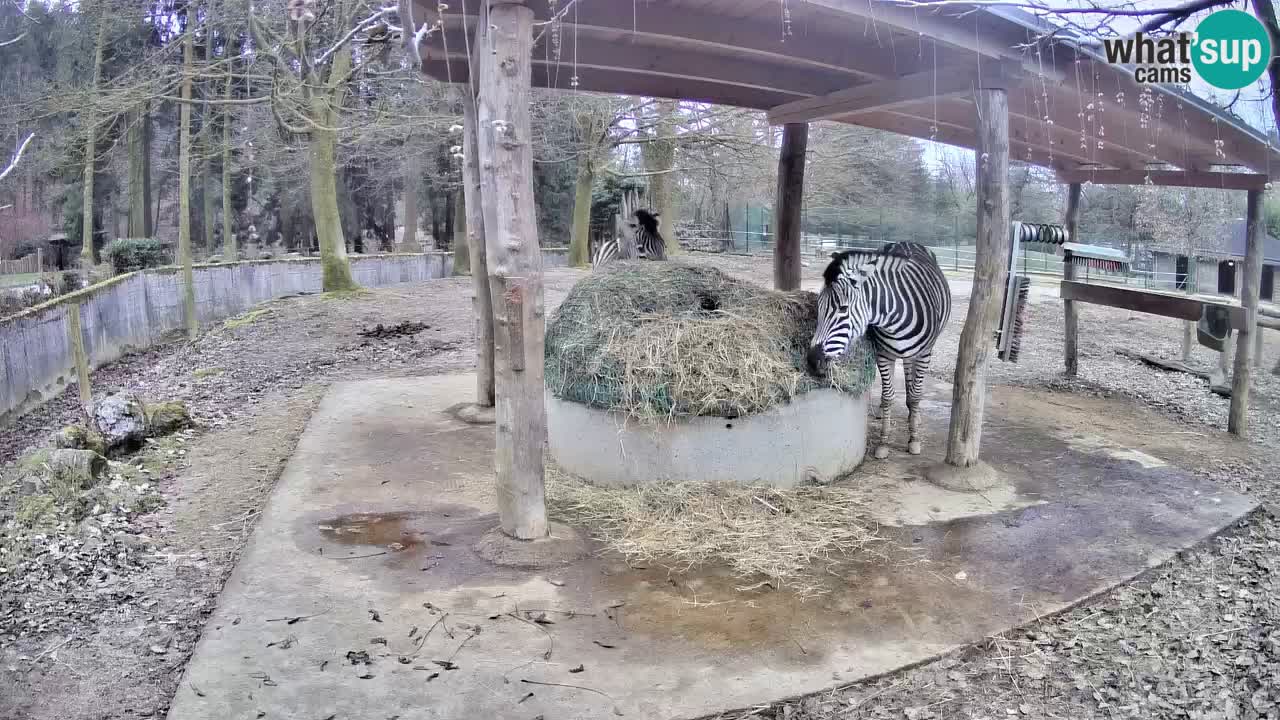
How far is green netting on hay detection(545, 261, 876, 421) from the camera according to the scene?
563cm

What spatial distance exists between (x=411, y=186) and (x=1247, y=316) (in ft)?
84.0

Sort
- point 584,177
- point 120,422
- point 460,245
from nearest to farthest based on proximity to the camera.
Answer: point 120,422, point 584,177, point 460,245

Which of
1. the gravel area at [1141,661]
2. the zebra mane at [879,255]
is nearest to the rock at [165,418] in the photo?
the zebra mane at [879,255]

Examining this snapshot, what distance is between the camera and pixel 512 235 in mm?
4598

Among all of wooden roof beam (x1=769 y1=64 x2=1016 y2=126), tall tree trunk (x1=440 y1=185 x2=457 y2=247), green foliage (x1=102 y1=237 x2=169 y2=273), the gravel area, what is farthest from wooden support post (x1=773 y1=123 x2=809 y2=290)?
tall tree trunk (x1=440 y1=185 x2=457 y2=247)

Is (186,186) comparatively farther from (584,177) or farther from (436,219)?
(436,219)

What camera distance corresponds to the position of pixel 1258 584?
4.48 metres

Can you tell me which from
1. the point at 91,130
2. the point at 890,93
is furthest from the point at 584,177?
the point at 890,93

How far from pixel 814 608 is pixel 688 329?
2.36 metres

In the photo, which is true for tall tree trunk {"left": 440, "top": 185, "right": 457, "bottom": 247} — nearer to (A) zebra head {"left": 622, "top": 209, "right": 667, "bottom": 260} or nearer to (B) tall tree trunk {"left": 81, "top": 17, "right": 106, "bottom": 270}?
(B) tall tree trunk {"left": 81, "top": 17, "right": 106, "bottom": 270}

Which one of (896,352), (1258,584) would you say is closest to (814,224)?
Result: (896,352)

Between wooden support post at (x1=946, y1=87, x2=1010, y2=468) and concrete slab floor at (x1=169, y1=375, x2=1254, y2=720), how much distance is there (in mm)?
576

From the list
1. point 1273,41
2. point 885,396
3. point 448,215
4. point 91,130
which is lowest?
point 885,396

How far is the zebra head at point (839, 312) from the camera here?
602 centimetres
